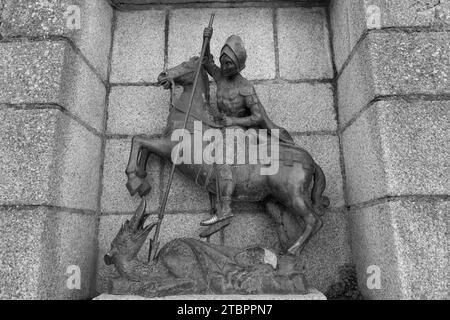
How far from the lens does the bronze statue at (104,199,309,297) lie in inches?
97.0

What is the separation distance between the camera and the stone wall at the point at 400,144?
2277mm

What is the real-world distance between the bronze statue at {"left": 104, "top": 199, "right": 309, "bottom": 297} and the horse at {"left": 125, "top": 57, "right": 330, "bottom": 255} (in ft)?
0.77

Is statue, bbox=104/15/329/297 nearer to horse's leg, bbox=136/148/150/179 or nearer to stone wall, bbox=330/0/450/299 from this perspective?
horse's leg, bbox=136/148/150/179

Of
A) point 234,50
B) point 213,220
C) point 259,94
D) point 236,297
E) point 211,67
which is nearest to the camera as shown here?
point 236,297

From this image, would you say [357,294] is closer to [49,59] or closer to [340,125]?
[340,125]

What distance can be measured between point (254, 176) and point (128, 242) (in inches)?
39.4

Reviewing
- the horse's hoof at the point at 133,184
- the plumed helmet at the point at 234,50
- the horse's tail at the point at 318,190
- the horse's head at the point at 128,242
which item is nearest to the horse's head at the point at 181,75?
the plumed helmet at the point at 234,50

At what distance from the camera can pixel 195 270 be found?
2.58 meters

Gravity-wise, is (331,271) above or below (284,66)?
below

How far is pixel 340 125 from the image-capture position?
126 inches

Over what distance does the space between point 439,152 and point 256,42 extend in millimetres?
1803

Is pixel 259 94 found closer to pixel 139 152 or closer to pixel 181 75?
pixel 181 75

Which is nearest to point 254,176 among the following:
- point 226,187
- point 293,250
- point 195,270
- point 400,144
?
point 226,187
